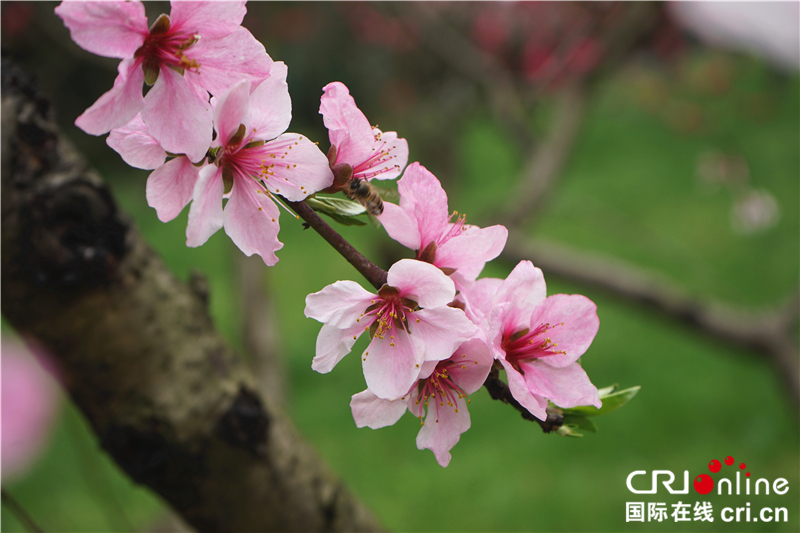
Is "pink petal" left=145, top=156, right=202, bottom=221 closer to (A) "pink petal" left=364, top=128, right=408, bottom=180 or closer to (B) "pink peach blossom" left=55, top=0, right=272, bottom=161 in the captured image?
(B) "pink peach blossom" left=55, top=0, right=272, bottom=161

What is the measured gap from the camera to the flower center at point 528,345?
1.52 ft

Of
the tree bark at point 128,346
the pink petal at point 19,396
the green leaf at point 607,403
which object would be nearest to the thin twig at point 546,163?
the pink petal at point 19,396

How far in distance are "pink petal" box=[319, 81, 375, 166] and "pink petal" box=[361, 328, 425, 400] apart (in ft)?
0.46

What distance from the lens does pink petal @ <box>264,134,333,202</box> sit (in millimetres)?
429

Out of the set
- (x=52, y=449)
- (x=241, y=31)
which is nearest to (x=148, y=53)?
(x=241, y=31)

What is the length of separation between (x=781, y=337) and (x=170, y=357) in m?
2.17

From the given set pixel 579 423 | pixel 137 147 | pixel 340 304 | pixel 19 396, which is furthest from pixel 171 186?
pixel 19 396

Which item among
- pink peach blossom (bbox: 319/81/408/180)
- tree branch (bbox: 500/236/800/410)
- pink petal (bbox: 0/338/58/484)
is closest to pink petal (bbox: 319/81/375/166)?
pink peach blossom (bbox: 319/81/408/180)

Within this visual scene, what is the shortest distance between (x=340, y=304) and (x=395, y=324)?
0.15 ft

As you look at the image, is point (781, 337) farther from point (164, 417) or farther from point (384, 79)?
point (384, 79)

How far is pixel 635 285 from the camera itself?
2.20 meters

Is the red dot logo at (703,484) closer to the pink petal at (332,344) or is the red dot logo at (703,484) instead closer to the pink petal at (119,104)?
the pink petal at (332,344)

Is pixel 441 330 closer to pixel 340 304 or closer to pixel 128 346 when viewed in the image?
pixel 340 304

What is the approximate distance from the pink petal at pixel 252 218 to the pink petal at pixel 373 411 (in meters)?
0.12
